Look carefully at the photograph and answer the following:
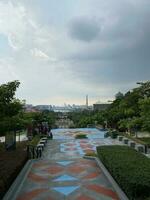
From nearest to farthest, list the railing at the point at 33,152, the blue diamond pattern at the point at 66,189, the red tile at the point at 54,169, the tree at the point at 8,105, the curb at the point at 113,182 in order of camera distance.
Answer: the curb at the point at 113,182, the blue diamond pattern at the point at 66,189, the tree at the point at 8,105, the red tile at the point at 54,169, the railing at the point at 33,152

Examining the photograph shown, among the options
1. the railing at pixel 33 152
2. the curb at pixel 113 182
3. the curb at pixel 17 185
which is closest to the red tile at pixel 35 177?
the curb at pixel 17 185

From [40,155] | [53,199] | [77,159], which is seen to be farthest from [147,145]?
[53,199]

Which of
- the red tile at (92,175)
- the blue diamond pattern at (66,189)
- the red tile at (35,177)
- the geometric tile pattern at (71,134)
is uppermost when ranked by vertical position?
the geometric tile pattern at (71,134)

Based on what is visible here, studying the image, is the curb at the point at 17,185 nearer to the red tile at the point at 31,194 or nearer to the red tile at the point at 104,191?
the red tile at the point at 31,194

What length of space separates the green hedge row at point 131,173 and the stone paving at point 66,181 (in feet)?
2.49

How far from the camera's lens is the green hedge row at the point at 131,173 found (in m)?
9.47

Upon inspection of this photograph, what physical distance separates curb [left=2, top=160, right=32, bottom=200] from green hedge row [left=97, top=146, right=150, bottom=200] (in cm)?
378

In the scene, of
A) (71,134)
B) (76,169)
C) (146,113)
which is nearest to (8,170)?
(76,169)

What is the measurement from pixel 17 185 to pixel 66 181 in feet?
7.12

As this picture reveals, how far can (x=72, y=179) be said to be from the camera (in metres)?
13.8

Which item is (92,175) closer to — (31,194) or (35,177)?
(35,177)

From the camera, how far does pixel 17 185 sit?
12438 mm

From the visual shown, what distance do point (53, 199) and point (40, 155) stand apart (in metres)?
9.70

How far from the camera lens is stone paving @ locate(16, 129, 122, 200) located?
1132cm
